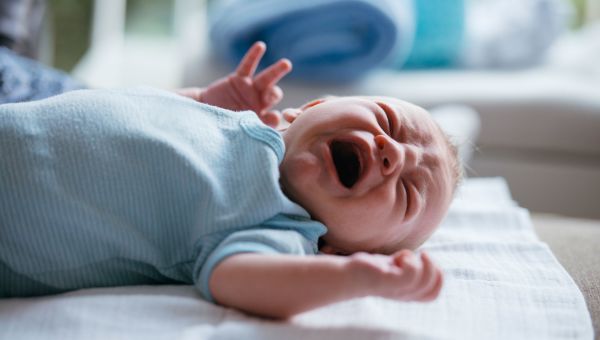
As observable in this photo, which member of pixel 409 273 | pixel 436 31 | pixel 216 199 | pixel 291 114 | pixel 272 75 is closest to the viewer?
pixel 409 273

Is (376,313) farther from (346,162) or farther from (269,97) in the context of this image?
(269,97)

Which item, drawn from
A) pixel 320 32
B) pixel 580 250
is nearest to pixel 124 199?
pixel 580 250

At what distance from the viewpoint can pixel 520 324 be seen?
764mm

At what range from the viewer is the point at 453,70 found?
2.14 m

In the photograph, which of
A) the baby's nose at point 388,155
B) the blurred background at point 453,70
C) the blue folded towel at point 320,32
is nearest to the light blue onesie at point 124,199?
the baby's nose at point 388,155

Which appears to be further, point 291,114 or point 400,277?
point 291,114

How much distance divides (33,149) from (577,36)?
2221 millimetres

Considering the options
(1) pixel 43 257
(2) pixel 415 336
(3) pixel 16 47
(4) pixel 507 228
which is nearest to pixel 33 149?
(1) pixel 43 257

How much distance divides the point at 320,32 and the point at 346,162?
39.5 inches

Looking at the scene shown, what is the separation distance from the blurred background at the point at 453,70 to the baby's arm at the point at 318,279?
0.95 metres

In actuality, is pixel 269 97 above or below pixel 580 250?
above

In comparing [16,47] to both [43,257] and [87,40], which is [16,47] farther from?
[87,40]

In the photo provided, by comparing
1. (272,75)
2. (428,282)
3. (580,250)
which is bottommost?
(580,250)

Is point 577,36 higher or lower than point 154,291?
higher
